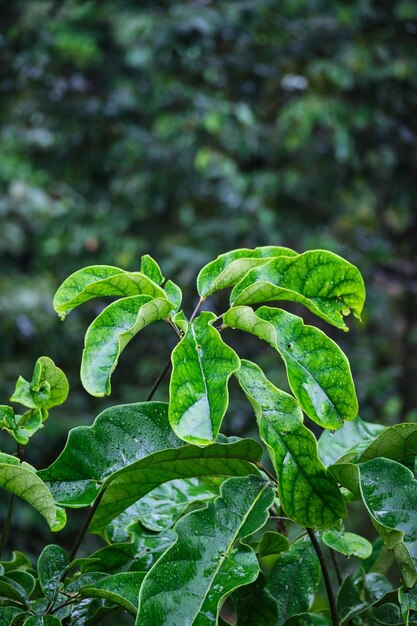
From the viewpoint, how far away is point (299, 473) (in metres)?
0.53

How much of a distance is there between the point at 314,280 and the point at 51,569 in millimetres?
304

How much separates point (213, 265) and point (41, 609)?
0.97 ft

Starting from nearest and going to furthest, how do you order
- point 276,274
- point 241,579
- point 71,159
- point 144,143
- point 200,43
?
point 241,579
point 276,274
point 200,43
point 144,143
point 71,159

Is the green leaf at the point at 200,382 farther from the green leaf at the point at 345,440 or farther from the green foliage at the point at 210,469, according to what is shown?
the green leaf at the point at 345,440

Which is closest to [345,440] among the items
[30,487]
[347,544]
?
[347,544]

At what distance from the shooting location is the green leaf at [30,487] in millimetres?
515

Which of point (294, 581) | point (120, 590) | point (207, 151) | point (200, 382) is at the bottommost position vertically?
point (207, 151)

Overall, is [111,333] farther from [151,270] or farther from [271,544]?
[271,544]

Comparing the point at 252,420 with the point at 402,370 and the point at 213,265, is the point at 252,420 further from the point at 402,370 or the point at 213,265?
the point at 213,265

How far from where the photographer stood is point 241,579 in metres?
0.49

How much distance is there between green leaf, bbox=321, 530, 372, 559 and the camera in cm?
65

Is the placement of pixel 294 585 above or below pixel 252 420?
above

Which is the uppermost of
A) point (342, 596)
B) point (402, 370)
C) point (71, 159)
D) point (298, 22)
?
point (342, 596)

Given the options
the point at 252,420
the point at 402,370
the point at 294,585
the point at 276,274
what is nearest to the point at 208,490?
the point at 294,585
